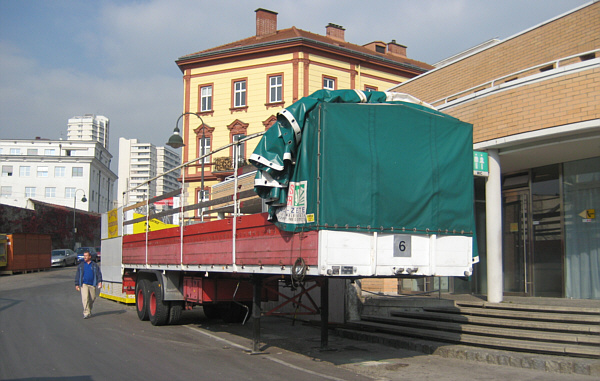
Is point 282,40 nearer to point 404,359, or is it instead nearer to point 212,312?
point 212,312

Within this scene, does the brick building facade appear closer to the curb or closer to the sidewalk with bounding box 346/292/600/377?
the sidewalk with bounding box 346/292/600/377

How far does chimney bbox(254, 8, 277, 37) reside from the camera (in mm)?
39062

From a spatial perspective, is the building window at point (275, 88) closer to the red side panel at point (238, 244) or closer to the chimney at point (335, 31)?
the chimney at point (335, 31)

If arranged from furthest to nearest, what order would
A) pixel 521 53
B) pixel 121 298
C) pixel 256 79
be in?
pixel 256 79 < pixel 121 298 < pixel 521 53

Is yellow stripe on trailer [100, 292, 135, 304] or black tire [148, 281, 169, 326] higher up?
black tire [148, 281, 169, 326]

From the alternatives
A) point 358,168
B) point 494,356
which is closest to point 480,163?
point 494,356

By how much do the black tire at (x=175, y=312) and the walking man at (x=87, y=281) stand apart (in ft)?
9.30

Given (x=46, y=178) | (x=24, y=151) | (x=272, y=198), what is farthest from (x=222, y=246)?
(x=24, y=151)

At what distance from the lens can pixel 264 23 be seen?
128 feet

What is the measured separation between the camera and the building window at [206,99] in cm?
Answer: 3765

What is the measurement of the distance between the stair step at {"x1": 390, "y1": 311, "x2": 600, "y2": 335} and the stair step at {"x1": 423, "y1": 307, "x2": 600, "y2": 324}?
3.7 inches

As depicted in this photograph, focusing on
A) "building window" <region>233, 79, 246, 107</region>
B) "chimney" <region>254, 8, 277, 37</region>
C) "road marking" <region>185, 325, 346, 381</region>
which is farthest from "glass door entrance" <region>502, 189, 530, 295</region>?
"chimney" <region>254, 8, 277, 37</region>

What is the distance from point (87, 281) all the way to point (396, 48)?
36665mm

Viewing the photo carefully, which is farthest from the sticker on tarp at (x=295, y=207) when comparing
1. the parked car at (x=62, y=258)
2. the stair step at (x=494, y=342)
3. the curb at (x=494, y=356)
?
the parked car at (x=62, y=258)
